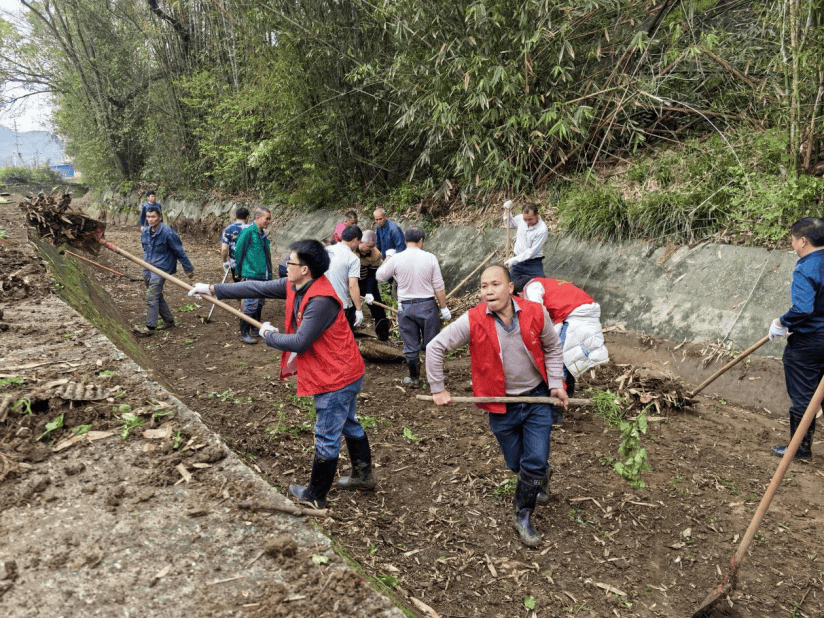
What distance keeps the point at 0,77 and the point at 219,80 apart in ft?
50.1

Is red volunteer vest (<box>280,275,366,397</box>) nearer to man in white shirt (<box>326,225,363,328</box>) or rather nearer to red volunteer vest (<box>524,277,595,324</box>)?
red volunteer vest (<box>524,277,595,324</box>)

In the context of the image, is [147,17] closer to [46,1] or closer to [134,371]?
[46,1]

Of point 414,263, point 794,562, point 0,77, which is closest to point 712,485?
point 794,562

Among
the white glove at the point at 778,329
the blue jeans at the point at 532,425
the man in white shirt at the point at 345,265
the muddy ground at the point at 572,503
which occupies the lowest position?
the muddy ground at the point at 572,503

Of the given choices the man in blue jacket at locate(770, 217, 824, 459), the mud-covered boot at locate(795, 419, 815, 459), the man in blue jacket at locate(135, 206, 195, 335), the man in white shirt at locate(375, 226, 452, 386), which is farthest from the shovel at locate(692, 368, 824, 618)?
the man in blue jacket at locate(135, 206, 195, 335)

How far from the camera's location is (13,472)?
106 inches

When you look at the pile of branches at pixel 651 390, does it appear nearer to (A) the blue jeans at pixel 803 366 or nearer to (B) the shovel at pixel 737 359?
(B) the shovel at pixel 737 359

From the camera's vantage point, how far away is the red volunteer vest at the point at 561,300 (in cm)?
491

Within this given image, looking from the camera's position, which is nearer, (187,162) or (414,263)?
(414,263)

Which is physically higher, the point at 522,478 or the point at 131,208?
the point at 131,208

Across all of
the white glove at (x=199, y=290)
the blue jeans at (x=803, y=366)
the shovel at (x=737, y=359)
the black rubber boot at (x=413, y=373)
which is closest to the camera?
the white glove at (x=199, y=290)

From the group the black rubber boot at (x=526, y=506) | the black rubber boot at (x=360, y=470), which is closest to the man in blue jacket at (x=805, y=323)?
the black rubber boot at (x=526, y=506)

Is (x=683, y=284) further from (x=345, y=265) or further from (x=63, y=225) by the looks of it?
(x=63, y=225)

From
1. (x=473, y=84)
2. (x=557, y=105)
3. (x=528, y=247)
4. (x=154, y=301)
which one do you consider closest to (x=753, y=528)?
(x=528, y=247)
